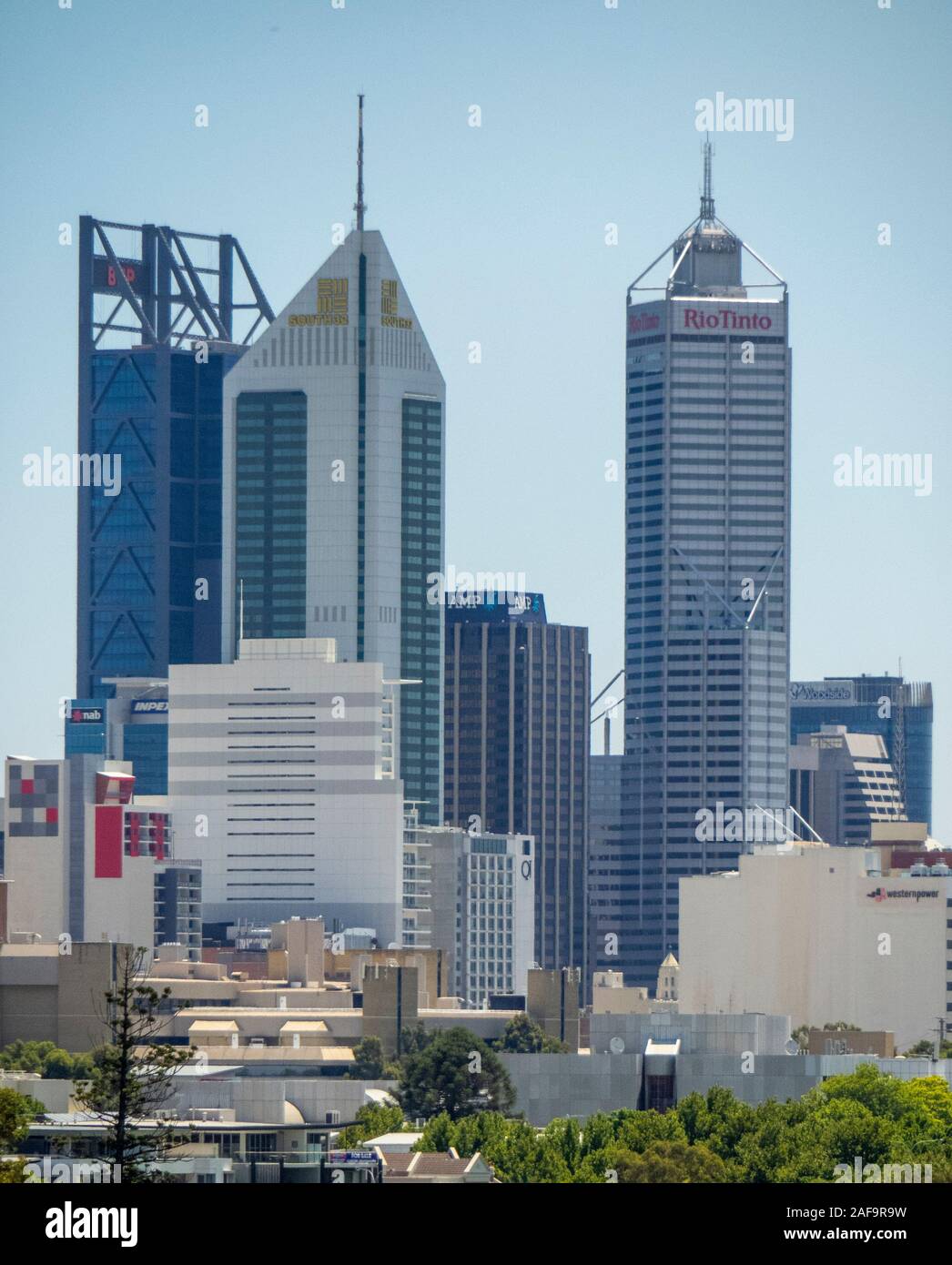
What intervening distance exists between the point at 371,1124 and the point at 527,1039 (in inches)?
2488

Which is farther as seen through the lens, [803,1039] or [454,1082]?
[803,1039]

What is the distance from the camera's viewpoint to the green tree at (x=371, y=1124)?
361 feet

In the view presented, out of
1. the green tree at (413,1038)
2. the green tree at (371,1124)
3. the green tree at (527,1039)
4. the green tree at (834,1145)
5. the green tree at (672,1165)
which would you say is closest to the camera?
the green tree at (672,1165)

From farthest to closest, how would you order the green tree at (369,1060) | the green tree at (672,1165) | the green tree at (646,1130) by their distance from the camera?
1. the green tree at (369,1060)
2. the green tree at (646,1130)
3. the green tree at (672,1165)

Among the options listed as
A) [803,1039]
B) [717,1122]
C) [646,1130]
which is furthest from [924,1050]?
[646,1130]

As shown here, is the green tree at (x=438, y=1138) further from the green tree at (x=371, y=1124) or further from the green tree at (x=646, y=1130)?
the green tree at (x=646, y=1130)

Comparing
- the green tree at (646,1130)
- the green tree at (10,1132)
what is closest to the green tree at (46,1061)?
the green tree at (646,1130)

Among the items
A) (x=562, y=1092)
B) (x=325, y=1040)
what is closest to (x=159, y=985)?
(x=325, y=1040)

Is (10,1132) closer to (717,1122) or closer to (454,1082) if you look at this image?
(717,1122)

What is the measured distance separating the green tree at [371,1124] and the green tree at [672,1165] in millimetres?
12428

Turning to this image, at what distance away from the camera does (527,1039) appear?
183 metres

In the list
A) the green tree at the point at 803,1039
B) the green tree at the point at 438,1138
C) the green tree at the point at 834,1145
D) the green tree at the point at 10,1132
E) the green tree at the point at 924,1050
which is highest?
the green tree at the point at 10,1132

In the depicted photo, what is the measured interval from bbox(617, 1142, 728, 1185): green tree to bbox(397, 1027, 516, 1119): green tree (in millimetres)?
38041
